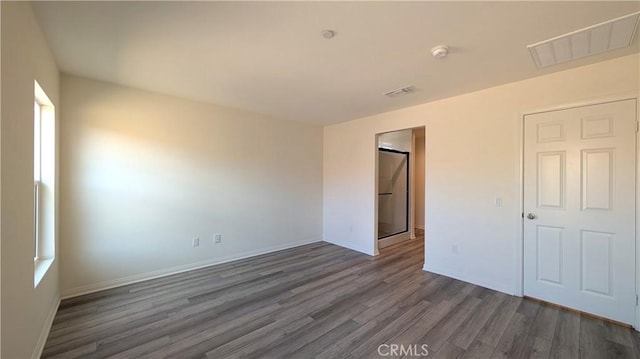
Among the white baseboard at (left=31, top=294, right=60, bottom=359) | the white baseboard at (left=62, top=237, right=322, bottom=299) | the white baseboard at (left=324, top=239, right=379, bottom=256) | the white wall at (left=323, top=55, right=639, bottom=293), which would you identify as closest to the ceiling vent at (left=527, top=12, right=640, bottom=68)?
the white wall at (left=323, top=55, right=639, bottom=293)

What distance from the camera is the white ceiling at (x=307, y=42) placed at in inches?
64.7

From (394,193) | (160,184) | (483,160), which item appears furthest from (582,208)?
(160,184)

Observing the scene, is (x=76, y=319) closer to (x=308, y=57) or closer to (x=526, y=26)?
(x=308, y=57)

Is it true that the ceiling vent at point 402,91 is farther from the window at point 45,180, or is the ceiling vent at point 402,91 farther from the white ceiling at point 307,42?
the window at point 45,180

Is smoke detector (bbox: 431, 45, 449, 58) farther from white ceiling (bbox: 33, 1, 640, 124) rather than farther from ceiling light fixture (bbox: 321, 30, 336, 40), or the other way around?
ceiling light fixture (bbox: 321, 30, 336, 40)

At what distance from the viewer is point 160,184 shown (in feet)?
10.9

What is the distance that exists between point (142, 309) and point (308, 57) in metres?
2.97

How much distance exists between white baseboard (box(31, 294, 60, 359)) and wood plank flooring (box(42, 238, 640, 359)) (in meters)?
0.05

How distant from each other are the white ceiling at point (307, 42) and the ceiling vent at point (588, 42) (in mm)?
89

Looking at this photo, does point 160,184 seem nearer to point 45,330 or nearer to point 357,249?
point 45,330

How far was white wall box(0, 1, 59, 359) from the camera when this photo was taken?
1.31 metres

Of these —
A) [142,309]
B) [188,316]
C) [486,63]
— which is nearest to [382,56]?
[486,63]

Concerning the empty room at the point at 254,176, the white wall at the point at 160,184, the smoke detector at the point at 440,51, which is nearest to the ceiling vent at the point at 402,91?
the empty room at the point at 254,176

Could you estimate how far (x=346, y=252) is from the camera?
14.7ft
